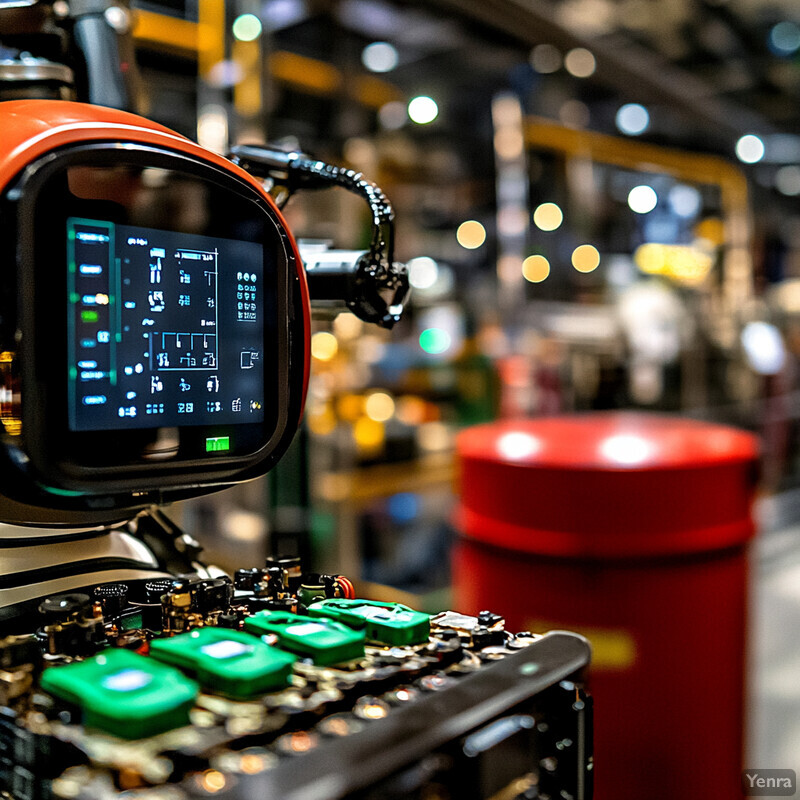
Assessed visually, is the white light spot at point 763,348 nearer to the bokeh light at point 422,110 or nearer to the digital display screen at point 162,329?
the bokeh light at point 422,110

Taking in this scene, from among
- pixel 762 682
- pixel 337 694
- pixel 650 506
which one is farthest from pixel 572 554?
pixel 762 682

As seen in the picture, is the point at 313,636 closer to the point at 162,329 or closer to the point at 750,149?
the point at 162,329

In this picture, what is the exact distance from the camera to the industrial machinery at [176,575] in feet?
1.48

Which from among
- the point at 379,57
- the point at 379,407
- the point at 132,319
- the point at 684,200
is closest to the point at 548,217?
the point at 379,57

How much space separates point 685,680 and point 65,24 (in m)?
1.37

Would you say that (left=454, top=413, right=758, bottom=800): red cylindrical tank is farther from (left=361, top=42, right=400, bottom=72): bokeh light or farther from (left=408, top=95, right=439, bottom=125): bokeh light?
(left=408, top=95, right=439, bottom=125): bokeh light


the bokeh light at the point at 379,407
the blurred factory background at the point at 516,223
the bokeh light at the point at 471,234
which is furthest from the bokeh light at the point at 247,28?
the bokeh light at the point at 471,234

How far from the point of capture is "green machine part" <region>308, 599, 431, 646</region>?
0.60 meters

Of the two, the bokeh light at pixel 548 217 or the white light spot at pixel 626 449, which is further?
the bokeh light at pixel 548 217

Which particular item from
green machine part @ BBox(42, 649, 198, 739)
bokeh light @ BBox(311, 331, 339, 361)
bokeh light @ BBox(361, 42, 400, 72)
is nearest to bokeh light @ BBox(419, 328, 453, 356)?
bokeh light @ BBox(311, 331, 339, 361)

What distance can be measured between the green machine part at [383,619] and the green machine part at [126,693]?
6.2 inches

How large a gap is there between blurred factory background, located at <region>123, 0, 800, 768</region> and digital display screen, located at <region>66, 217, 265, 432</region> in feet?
2.46

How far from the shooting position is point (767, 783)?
5.07 ft

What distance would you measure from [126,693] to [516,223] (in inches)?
177
